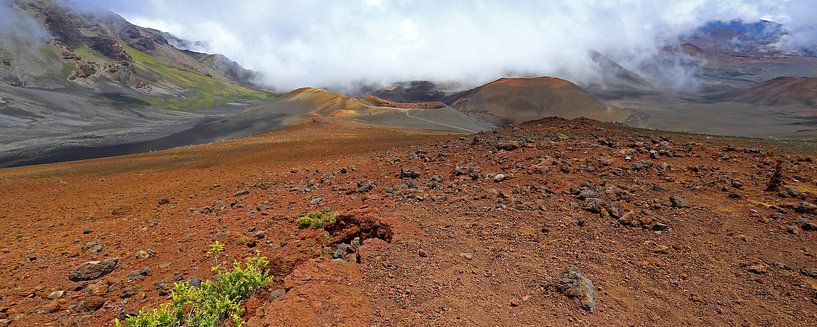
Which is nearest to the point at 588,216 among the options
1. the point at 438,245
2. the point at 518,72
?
the point at 438,245

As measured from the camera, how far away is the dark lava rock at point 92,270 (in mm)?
5781

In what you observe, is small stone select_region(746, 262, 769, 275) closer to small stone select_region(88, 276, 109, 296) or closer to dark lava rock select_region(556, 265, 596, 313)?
dark lava rock select_region(556, 265, 596, 313)

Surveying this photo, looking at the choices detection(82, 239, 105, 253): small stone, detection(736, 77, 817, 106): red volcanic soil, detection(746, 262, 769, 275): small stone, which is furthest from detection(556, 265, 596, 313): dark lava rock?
detection(736, 77, 817, 106): red volcanic soil

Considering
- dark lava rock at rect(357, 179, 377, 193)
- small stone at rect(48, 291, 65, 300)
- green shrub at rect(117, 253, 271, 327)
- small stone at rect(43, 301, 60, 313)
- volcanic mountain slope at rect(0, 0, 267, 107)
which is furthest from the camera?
volcanic mountain slope at rect(0, 0, 267, 107)

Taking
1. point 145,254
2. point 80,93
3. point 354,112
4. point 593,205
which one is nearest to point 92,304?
point 145,254

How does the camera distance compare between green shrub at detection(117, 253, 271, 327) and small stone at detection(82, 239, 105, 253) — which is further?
small stone at detection(82, 239, 105, 253)

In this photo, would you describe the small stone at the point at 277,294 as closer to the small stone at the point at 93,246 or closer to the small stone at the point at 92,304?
the small stone at the point at 92,304

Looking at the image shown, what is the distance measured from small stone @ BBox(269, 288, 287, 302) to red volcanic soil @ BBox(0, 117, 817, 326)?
0.33 ft

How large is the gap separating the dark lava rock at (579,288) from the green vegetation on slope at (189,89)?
340 feet

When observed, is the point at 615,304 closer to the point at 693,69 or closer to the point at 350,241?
the point at 350,241

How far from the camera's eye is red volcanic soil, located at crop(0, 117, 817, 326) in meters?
4.15

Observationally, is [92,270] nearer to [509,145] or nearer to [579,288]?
[579,288]

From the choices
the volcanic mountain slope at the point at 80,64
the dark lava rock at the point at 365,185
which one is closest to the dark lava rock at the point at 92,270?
the dark lava rock at the point at 365,185

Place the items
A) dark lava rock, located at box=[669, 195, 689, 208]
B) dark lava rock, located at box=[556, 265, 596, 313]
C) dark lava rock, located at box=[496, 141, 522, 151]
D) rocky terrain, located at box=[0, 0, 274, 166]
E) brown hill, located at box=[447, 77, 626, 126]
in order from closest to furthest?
1. dark lava rock, located at box=[556, 265, 596, 313]
2. dark lava rock, located at box=[669, 195, 689, 208]
3. dark lava rock, located at box=[496, 141, 522, 151]
4. rocky terrain, located at box=[0, 0, 274, 166]
5. brown hill, located at box=[447, 77, 626, 126]
